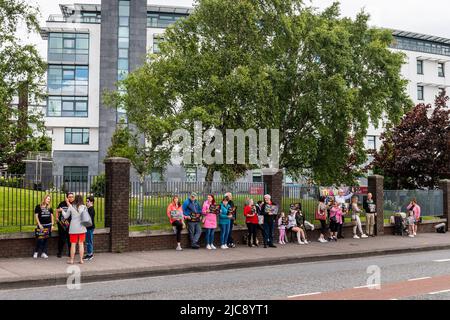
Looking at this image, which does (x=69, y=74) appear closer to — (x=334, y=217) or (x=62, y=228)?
(x=334, y=217)

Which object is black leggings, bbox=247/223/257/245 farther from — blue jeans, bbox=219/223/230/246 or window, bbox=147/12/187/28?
window, bbox=147/12/187/28

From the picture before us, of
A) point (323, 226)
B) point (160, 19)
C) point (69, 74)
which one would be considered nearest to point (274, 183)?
point (323, 226)

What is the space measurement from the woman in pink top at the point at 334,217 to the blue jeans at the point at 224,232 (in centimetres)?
476

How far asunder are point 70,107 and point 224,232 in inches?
1769

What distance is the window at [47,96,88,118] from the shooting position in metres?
58.3

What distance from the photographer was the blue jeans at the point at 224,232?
17891mm

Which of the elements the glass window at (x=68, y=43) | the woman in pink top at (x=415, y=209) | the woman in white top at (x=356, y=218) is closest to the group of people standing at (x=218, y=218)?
the woman in white top at (x=356, y=218)

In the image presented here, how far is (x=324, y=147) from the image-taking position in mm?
23688

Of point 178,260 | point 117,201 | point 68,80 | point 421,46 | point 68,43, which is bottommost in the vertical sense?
point 178,260

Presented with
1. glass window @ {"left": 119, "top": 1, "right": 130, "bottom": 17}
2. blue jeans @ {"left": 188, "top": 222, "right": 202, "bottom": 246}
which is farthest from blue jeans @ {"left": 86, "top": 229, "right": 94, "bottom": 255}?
glass window @ {"left": 119, "top": 1, "right": 130, "bottom": 17}

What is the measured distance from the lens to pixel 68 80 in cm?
5825

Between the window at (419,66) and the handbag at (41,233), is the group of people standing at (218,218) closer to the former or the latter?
the handbag at (41,233)

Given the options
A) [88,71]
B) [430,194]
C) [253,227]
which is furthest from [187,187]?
[88,71]
